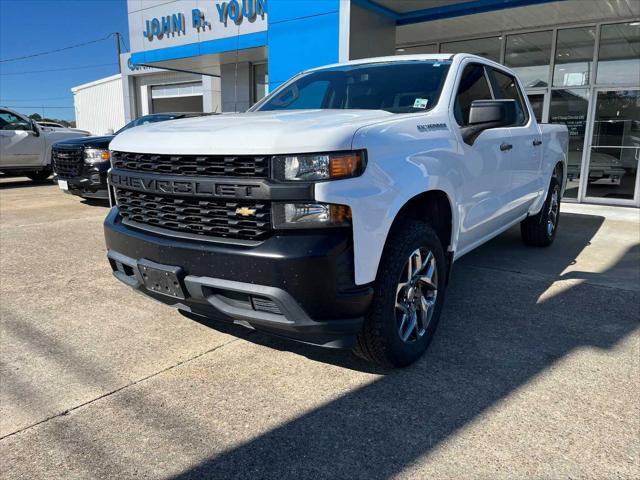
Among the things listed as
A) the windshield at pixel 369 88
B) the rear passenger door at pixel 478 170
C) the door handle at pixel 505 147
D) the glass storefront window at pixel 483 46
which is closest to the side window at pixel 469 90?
the rear passenger door at pixel 478 170

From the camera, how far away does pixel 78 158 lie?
7.89m

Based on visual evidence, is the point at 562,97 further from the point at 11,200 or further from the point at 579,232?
the point at 11,200

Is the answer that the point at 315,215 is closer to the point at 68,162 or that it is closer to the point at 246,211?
the point at 246,211

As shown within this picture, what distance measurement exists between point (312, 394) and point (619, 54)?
→ 9.55 meters

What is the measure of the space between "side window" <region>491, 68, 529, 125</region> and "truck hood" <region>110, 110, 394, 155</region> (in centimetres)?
201

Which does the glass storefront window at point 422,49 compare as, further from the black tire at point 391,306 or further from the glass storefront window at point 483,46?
the black tire at point 391,306

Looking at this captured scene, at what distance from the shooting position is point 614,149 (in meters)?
9.67

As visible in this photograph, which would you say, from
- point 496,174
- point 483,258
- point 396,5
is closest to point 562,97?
point 396,5

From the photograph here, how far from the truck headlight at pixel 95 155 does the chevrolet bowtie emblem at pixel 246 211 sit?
6.15 m

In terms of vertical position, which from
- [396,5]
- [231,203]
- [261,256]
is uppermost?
[396,5]

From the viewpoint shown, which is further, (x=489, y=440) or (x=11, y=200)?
(x=11, y=200)

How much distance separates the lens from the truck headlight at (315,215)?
7.56 feet

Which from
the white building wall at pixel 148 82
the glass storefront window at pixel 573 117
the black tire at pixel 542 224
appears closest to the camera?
the black tire at pixel 542 224

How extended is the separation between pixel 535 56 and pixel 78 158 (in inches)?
342
